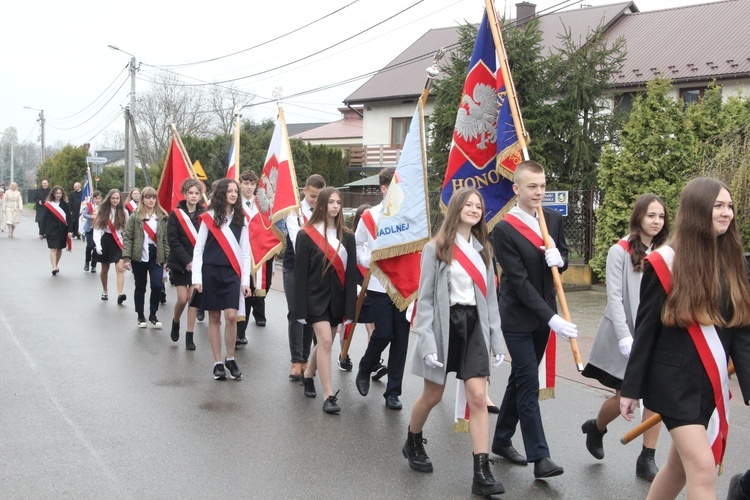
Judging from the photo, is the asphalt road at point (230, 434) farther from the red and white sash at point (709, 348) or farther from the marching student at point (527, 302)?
the red and white sash at point (709, 348)

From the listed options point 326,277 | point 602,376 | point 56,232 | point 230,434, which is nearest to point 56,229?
point 56,232

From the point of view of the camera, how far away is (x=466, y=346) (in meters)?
5.28

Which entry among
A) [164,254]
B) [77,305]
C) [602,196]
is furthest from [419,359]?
[602,196]

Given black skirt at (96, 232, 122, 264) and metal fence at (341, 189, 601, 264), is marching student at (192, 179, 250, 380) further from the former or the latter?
metal fence at (341, 189, 601, 264)

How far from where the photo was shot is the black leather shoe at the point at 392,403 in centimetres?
720

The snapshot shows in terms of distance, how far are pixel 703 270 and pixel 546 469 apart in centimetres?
195

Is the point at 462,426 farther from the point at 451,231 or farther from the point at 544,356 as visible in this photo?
the point at 451,231

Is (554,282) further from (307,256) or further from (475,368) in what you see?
(307,256)

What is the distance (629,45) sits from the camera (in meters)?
32.6

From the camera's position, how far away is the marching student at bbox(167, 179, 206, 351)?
9820mm

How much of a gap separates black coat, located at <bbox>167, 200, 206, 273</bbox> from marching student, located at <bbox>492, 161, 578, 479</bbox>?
5087 mm

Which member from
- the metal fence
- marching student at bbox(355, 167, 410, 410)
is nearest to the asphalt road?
marching student at bbox(355, 167, 410, 410)

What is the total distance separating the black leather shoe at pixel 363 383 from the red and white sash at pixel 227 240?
1.61m

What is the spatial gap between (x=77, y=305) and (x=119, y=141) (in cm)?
9699
